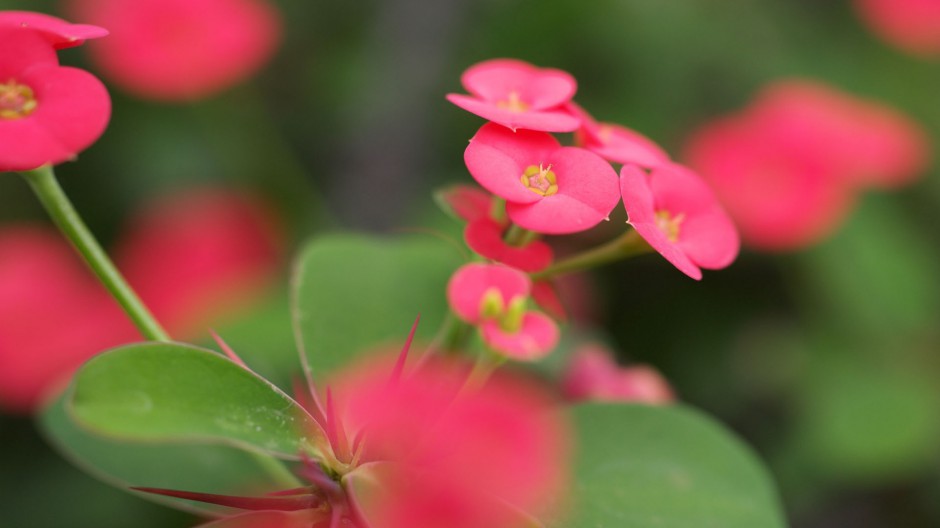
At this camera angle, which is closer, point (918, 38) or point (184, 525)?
point (184, 525)

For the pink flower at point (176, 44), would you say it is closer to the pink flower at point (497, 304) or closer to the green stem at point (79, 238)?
the green stem at point (79, 238)

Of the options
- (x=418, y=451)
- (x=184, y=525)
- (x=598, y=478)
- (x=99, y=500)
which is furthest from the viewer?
(x=99, y=500)

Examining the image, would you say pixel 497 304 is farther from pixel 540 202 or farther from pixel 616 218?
pixel 616 218

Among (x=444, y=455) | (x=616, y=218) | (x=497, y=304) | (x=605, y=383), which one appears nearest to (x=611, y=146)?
(x=497, y=304)

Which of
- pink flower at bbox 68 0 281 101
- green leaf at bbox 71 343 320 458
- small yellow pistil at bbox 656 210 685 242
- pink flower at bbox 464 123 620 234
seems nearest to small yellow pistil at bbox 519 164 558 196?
pink flower at bbox 464 123 620 234

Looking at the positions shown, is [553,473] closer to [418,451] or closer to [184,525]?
[418,451]

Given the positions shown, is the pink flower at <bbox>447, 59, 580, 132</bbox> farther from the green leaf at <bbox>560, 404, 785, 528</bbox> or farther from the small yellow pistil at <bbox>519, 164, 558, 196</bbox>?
the green leaf at <bbox>560, 404, 785, 528</bbox>

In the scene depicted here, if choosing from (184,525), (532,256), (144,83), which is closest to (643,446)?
(532,256)

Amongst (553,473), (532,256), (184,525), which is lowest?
(184,525)

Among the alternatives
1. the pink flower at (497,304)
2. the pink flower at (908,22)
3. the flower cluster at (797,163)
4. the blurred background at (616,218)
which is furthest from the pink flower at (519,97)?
the pink flower at (908,22)
